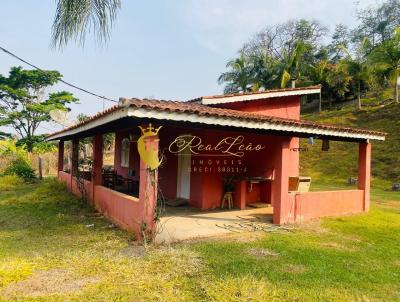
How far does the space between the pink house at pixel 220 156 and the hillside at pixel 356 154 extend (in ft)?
33.9

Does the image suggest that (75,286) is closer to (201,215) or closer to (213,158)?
(201,215)

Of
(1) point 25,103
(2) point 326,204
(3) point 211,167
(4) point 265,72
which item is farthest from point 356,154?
(1) point 25,103

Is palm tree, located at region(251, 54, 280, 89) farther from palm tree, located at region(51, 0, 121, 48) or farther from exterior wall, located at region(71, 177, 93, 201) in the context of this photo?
palm tree, located at region(51, 0, 121, 48)

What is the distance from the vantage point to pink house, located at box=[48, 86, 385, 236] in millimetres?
7023

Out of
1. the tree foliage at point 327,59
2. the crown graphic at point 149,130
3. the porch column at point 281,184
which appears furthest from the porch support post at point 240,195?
the tree foliage at point 327,59

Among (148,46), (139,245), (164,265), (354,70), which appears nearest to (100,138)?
(148,46)

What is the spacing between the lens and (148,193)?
6.99 meters

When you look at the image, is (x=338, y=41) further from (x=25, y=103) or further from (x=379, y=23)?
(x=25, y=103)

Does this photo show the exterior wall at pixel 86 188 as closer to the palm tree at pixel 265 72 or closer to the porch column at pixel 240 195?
the porch column at pixel 240 195

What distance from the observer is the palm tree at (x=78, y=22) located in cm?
433

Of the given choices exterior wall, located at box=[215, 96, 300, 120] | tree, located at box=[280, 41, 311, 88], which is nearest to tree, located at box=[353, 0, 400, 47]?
tree, located at box=[280, 41, 311, 88]

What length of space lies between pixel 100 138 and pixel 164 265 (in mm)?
6115

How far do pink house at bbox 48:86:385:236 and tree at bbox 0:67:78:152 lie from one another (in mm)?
20265

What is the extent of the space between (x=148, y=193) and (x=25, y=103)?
3013cm
